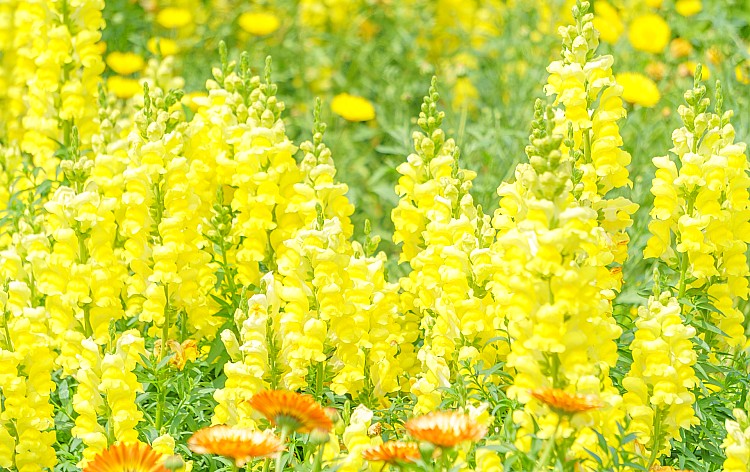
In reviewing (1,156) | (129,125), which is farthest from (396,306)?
(1,156)

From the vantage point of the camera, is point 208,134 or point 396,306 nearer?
point 396,306

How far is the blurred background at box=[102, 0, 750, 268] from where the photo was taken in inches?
253

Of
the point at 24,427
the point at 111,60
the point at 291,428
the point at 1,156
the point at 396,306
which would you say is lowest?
the point at 24,427

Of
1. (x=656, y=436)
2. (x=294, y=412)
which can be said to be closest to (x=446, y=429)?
(x=294, y=412)

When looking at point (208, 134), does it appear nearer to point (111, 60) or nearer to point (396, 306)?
point (396, 306)

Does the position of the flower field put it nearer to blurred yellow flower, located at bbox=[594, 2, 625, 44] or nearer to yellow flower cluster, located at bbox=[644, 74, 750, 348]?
yellow flower cluster, located at bbox=[644, 74, 750, 348]

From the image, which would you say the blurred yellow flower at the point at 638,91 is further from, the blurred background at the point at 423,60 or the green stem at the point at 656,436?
the green stem at the point at 656,436

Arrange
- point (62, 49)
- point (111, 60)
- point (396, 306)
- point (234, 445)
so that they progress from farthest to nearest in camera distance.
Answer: point (111, 60) < point (62, 49) < point (396, 306) < point (234, 445)

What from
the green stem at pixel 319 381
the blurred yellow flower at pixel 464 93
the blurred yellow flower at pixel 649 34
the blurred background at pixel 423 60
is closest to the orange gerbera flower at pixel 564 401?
the green stem at pixel 319 381

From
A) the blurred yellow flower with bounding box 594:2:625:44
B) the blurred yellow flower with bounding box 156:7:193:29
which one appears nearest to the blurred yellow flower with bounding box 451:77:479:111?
the blurred yellow flower with bounding box 594:2:625:44

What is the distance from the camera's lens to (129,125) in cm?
519

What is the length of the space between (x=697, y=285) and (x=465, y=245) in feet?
3.05

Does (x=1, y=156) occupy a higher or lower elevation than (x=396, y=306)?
higher

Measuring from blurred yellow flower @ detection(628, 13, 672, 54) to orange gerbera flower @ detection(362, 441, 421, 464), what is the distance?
206 inches
